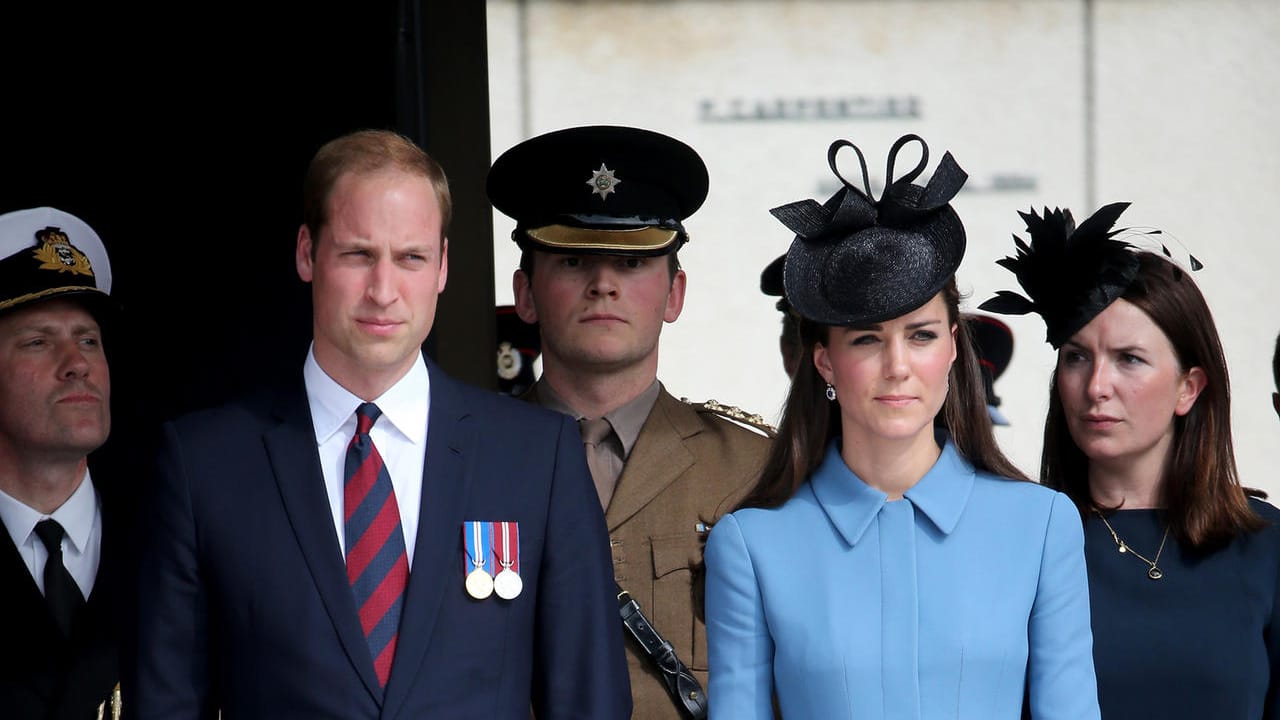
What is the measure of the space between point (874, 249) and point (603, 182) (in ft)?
3.30

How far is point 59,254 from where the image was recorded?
143 inches

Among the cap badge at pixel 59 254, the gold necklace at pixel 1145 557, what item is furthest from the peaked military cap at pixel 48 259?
the gold necklace at pixel 1145 557

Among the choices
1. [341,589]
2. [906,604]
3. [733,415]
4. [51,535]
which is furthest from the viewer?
[733,415]

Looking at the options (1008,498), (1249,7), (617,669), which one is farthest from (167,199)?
(1249,7)

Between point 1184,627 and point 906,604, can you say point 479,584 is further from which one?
point 1184,627

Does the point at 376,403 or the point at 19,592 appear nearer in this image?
the point at 376,403

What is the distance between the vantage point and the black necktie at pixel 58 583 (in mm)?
3406

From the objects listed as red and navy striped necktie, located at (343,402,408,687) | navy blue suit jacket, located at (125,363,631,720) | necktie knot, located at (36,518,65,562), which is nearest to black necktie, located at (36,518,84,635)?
necktie knot, located at (36,518,65,562)

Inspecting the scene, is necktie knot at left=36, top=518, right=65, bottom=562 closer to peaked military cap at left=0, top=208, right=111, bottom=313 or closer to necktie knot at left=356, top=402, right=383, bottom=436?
peaked military cap at left=0, top=208, right=111, bottom=313

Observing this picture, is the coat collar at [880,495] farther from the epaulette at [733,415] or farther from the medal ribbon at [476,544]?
the epaulette at [733,415]

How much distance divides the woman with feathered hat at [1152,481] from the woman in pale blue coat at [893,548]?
18.6 inches

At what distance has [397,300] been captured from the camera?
2.72m

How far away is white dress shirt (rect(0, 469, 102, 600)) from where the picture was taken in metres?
3.46

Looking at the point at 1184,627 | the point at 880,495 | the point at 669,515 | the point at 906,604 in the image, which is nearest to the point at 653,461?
the point at 669,515
